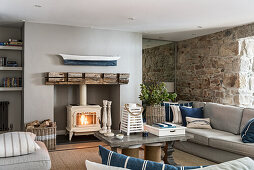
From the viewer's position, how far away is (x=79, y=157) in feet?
13.2

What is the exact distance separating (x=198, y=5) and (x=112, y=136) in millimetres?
2419

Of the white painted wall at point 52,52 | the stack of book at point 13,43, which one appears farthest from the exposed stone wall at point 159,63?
the stack of book at point 13,43

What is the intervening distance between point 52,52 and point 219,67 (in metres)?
3.81

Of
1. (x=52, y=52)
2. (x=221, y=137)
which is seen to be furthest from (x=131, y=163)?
(x=52, y=52)

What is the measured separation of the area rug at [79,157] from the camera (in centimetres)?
363

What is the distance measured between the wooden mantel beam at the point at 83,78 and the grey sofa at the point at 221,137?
1925mm

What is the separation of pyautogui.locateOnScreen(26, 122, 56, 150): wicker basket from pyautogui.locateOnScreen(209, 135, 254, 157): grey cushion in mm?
2826

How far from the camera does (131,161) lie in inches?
46.7

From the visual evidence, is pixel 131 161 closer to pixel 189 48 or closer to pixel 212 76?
pixel 212 76

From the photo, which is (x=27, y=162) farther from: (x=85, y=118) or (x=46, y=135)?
(x=85, y=118)

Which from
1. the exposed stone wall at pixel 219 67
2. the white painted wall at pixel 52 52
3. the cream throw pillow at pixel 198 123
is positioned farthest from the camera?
the exposed stone wall at pixel 219 67

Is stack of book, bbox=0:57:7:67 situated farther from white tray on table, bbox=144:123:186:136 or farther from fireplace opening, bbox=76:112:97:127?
white tray on table, bbox=144:123:186:136

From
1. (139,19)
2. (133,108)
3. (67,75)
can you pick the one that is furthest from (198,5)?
(67,75)

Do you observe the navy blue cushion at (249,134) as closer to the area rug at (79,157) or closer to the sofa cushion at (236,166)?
the area rug at (79,157)
